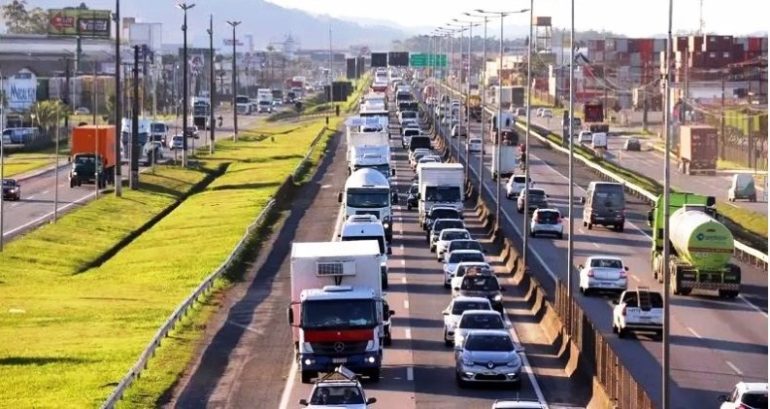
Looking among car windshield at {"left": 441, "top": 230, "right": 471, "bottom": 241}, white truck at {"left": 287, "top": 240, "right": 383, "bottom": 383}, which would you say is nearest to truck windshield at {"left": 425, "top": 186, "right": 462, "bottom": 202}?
car windshield at {"left": 441, "top": 230, "right": 471, "bottom": 241}

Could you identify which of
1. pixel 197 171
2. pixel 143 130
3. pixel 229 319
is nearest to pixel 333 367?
pixel 229 319

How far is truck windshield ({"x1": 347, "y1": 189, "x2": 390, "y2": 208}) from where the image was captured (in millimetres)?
68875

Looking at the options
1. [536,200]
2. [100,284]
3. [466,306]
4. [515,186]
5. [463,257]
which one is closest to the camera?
[466,306]

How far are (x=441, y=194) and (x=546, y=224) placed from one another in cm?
504

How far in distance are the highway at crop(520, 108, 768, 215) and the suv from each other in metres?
46.4

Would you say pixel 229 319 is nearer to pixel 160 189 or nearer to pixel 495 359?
pixel 495 359

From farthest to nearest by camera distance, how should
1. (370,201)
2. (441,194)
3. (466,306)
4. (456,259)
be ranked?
(441,194)
(370,201)
(456,259)
(466,306)

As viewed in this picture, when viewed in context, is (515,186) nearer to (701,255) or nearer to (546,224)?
(546,224)

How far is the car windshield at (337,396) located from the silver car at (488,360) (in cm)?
643

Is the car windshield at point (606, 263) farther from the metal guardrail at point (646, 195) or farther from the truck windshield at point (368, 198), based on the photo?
the truck windshield at point (368, 198)

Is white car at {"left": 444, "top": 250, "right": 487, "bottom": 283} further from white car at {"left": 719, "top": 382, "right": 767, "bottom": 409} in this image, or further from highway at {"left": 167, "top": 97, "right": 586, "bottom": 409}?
white car at {"left": 719, "top": 382, "right": 767, "bottom": 409}

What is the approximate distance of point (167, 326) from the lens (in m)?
42.8

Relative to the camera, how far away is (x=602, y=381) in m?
33.5

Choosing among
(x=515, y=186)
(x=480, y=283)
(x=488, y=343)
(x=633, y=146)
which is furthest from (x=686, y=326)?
(x=633, y=146)
